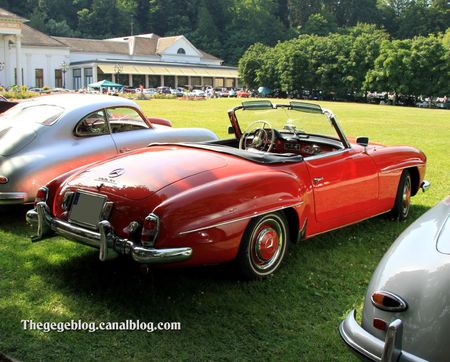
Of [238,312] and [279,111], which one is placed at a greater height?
[279,111]

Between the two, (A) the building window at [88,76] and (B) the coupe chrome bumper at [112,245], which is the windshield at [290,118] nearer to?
(B) the coupe chrome bumper at [112,245]

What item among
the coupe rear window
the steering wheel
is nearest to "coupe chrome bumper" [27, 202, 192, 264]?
the steering wheel

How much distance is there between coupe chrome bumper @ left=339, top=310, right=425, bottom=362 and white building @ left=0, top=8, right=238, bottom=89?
8146 centimetres

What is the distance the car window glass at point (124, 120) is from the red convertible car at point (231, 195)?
1.89m

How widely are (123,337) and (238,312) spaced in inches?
32.7

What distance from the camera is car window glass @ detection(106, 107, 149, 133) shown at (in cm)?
678

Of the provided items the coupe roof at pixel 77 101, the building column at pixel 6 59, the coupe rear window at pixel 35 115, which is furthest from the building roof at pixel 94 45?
the coupe rear window at pixel 35 115

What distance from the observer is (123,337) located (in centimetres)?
332

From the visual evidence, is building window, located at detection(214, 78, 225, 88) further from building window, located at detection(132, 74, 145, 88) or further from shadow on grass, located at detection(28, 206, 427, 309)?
shadow on grass, located at detection(28, 206, 427, 309)

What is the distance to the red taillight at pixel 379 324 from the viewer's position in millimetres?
2443

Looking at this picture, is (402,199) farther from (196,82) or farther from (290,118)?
(196,82)

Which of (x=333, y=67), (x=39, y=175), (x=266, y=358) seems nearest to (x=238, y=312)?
(x=266, y=358)

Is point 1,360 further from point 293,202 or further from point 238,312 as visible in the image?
point 293,202

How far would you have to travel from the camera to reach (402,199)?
5.82 meters
